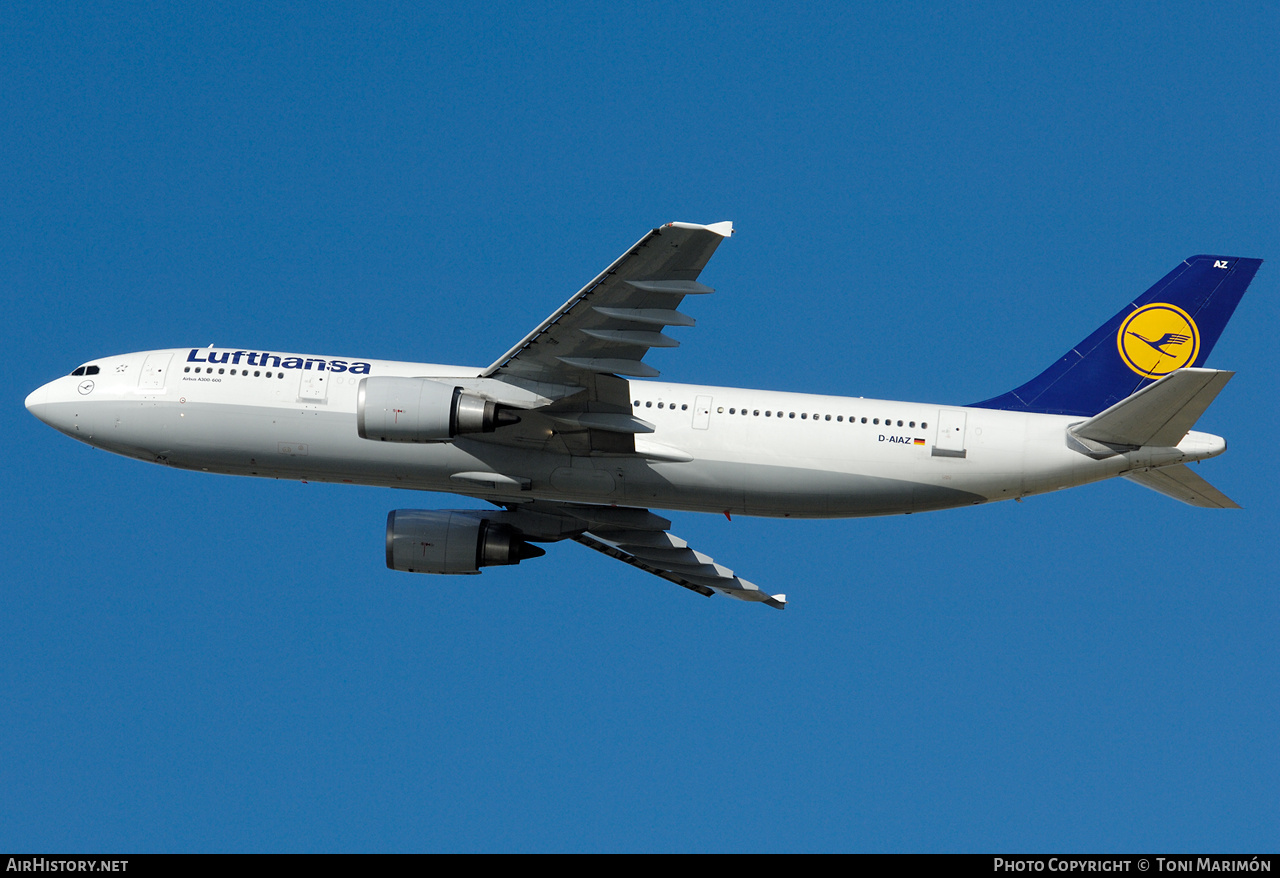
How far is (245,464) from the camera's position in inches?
1309

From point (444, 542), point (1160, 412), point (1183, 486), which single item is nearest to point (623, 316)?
point (444, 542)

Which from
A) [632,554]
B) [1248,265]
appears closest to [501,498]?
[632,554]

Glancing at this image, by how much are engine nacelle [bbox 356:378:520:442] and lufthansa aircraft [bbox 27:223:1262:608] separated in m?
0.04

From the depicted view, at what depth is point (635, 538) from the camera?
126 ft

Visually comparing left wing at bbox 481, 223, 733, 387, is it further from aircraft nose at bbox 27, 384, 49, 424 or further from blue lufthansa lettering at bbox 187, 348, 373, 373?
aircraft nose at bbox 27, 384, 49, 424

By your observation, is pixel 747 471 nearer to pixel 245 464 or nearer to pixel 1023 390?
pixel 1023 390

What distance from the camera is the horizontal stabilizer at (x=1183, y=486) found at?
32000 mm

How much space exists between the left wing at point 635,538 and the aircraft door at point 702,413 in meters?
5.68

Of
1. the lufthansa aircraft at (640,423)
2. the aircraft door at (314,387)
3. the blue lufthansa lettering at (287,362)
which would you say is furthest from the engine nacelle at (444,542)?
the aircraft door at (314,387)

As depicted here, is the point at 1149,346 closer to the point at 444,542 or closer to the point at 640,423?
the point at 640,423

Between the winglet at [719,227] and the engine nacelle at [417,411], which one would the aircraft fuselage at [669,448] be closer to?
the engine nacelle at [417,411]

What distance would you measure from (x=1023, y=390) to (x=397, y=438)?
15.9m

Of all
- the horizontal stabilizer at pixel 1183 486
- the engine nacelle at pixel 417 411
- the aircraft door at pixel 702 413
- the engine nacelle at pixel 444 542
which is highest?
the aircraft door at pixel 702 413
